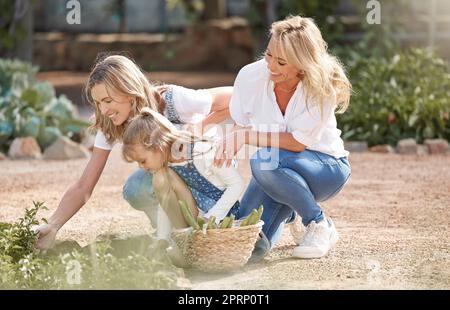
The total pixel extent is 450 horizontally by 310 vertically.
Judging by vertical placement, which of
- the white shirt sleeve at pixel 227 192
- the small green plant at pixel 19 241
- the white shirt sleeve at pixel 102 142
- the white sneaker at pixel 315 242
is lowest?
the white sneaker at pixel 315 242

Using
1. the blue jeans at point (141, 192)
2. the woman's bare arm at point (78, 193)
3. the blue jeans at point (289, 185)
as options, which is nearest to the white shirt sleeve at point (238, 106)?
the blue jeans at point (289, 185)

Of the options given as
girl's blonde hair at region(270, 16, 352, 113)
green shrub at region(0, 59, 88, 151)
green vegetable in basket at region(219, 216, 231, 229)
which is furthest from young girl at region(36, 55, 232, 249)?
green shrub at region(0, 59, 88, 151)

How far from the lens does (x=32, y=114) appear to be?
7.45m

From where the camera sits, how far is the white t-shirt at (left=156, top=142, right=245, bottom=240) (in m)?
4.06

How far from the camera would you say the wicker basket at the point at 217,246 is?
388 cm

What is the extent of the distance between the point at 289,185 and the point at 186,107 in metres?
0.54

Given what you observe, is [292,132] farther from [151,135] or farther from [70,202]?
[70,202]

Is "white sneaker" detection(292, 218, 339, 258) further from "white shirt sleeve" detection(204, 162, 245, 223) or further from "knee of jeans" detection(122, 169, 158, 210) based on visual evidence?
Answer: "knee of jeans" detection(122, 169, 158, 210)

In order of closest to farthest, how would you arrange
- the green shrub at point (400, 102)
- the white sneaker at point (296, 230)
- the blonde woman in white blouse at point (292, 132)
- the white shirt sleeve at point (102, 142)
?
the blonde woman in white blouse at point (292, 132)
the white shirt sleeve at point (102, 142)
the white sneaker at point (296, 230)
the green shrub at point (400, 102)

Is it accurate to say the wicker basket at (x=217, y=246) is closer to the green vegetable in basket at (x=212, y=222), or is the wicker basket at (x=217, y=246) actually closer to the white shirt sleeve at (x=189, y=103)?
the green vegetable in basket at (x=212, y=222)

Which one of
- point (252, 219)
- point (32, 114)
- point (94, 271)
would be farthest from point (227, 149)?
point (32, 114)

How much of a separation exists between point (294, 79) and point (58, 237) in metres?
1.26
